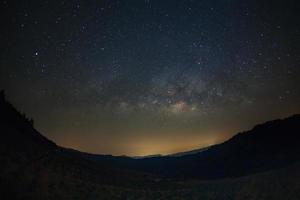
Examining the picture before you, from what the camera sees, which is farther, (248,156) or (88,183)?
(248,156)

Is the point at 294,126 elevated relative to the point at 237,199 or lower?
elevated

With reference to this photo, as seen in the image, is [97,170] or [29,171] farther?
[97,170]

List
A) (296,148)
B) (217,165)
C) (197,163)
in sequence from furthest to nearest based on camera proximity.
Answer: (197,163), (217,165), (296,148)

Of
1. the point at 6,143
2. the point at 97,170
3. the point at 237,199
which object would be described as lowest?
the point at 237,199

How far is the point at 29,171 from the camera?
98.9 ft

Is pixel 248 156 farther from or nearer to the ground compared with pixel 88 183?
farther from the ground

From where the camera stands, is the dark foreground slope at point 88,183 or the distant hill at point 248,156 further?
the distant hill at point 248,156

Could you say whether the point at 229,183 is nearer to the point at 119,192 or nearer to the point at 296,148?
the point at 119,192

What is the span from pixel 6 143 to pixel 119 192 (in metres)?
12.6

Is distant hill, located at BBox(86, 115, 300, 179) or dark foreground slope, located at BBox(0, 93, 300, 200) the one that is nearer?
dark foreground slope, located at BBox(0, 93, 300, 200)

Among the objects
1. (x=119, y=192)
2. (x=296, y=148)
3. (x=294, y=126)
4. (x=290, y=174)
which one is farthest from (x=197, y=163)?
(x=119, y=192)

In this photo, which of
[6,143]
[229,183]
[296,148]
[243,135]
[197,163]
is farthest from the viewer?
[243,135]

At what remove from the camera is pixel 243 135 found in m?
109

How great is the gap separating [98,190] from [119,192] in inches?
80.3
